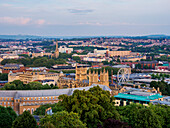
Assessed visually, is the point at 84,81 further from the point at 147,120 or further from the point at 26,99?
the point at 147,120

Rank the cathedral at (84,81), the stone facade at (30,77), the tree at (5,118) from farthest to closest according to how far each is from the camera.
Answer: the stone facade at (30,77) < the cathedral at (84,81) < the tree at (5,118)

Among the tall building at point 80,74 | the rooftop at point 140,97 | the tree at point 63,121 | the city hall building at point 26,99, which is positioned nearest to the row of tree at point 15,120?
the tree at point 63,121

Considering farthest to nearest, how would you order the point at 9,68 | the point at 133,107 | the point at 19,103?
1. the point at 9,68
2. the point at 19,103
3. the point at 133,107

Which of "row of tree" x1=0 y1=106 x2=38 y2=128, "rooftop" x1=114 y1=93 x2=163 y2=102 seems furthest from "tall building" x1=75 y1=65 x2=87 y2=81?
"row of tree" x1=0 y1=106 x2=38 y2=128

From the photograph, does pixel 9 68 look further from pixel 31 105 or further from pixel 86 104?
pixel 86 104

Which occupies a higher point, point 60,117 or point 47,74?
point 60,117

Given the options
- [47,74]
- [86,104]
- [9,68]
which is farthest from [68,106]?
[9,68]

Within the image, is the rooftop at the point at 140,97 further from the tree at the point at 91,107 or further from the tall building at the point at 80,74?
the tree at the point at 91,107

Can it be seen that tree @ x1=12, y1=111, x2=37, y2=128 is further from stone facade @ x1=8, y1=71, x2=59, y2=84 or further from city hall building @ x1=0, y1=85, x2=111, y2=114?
stone facade @ x1=8, y1=71, x2=59, y2=84
